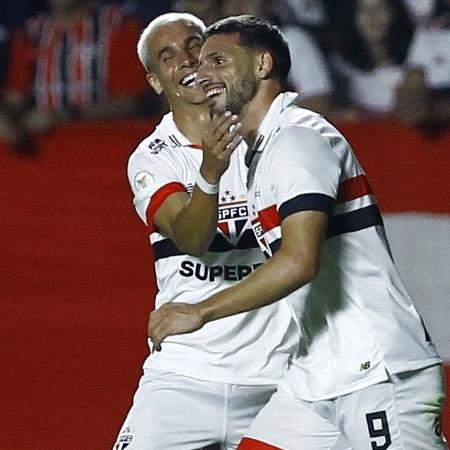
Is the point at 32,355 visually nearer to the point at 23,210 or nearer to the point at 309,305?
the point at 23,210

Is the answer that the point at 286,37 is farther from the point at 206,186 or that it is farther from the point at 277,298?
the point at 277,298

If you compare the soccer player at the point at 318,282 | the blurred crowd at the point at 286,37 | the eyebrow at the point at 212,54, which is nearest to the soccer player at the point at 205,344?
the soccer player at the point at 318,282

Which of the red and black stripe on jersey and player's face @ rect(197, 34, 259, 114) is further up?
player's face @ rect(197, 34, 259, 114)

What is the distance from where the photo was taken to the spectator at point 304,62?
609 centimetres

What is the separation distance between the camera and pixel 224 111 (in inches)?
132

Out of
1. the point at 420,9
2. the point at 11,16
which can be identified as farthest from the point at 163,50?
the point at 11,16

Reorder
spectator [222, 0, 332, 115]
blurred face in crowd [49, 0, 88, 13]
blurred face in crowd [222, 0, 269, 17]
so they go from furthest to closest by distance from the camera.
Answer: blurred face in crowd [49, 0, 88, 13]
blurred face in crowd [222, 0, 269, 17]
spectator [222, 0, 332, 115]

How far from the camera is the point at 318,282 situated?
131 inches

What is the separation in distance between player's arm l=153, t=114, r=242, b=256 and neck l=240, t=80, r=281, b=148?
4.0 inches

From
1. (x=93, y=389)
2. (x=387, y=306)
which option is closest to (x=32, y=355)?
(x=93, y=389)

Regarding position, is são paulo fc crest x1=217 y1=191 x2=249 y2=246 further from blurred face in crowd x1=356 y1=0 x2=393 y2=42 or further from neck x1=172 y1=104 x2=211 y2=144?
blurred face in crowd x1=356 y1=0 x2=393 y2=42

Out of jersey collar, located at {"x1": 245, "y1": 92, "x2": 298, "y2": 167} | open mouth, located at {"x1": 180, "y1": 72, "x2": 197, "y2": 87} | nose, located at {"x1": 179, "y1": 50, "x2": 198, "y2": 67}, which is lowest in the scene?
jersey collar, located at {"x1": 245, "y1": 92, "x2": 298, "y2": 167}

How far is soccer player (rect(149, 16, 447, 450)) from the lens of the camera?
10.1 ft

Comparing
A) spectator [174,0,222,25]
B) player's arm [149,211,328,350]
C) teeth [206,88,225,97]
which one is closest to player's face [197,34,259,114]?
teeth [206,88,225,97]
